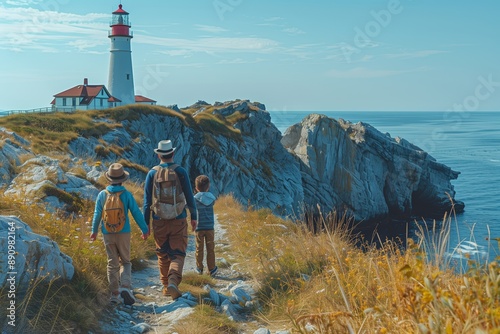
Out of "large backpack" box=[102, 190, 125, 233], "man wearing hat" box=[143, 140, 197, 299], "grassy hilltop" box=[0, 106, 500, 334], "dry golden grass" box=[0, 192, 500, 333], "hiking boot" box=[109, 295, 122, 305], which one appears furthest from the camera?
"man wearing hat" box=[143, 140, 197, 299]

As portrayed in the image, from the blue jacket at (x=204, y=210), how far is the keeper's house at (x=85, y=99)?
50.1 meters

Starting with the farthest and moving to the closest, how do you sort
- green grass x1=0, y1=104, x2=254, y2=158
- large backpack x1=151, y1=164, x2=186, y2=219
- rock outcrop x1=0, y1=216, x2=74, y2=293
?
green grass x1=0, y1=104, x2=254, y2=158, large backpack x1=151, y1=164, x2=186, y2=219, rock outcrop x1=0, y1=216, x2=74, y2=293

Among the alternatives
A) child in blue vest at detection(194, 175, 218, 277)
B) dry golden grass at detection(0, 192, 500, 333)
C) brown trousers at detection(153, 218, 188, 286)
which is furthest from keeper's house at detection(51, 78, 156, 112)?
brown trousers at detection(153, 218, 188, 286)

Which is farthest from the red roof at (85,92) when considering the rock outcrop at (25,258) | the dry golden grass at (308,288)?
the rock outcrop at (25,258)

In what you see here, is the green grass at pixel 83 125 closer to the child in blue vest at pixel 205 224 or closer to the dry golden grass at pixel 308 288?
the child in blue vest at pixel 205 224

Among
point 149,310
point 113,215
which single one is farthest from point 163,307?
point 113,215

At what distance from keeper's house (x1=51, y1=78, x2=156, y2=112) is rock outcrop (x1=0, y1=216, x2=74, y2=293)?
52.8m

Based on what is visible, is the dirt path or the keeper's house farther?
the keeper's house

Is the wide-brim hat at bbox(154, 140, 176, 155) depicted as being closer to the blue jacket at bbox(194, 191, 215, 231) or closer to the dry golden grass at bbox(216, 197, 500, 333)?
the blue jacket at bbox(194, 191, 215, 231)

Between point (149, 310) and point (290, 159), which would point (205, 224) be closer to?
point (149, 310)

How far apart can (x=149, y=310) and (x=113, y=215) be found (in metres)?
1.46

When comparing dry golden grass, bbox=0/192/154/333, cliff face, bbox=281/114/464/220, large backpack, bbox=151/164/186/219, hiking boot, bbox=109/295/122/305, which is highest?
large backpack, bbox=151/164/186/219

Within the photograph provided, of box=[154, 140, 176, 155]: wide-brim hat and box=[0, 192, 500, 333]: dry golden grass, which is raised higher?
box=[154, 140, 176, 155]: wide-brim hat

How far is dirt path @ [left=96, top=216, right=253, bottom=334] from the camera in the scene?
6.02 m
